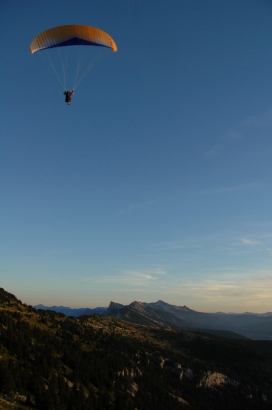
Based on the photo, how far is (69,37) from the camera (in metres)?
63.2

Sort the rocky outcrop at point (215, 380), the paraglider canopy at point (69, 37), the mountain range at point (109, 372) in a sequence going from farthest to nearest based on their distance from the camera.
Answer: the rocky outcrop at point (215, 380), the mountain range at point (109, 372), the paraglider canopy at point (69, 37)

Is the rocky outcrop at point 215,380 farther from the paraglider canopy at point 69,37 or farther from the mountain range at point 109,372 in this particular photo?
the paraglider canopy at point 69,37

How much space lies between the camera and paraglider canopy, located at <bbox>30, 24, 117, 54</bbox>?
62.7 meters

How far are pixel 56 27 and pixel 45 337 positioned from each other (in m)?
95.6

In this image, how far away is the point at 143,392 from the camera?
113188 millimetres

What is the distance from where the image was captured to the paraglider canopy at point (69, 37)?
206ft

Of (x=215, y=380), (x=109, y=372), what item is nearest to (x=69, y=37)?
(x=109, y=372)

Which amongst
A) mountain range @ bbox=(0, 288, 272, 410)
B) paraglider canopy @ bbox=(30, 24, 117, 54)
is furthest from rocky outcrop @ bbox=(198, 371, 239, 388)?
paraglider canopy @ bbox=(30, 24, 117, 54)

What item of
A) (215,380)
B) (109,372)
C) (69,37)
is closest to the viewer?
(69,37)

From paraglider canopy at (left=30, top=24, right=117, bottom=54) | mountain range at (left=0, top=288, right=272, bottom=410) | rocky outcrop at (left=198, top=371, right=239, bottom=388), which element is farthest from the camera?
rocky outcrop at (left=198, top=371, right=239, bottom=388)

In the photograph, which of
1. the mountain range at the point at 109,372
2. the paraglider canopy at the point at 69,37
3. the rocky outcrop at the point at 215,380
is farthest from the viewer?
the rocky outcrop at the point at 215,380

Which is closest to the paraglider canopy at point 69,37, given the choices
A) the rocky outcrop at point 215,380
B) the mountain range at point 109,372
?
the mountain range at point 109,372

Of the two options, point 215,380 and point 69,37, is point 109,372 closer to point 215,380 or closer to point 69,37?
point 215,380

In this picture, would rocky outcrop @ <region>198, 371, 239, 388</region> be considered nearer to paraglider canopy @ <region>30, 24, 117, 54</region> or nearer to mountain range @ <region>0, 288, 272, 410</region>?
mountain range @ <region>0, 288, 272, 410</region>
